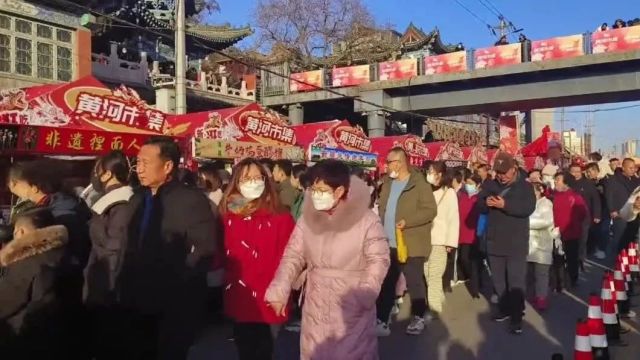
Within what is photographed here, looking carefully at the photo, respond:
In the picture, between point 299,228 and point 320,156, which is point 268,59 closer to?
point 320,156

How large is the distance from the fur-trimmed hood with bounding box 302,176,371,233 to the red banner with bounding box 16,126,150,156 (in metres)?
5.52

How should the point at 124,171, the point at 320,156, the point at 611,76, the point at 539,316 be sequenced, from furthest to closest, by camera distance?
the point at 611,76
the point at 320,156
the point at 539,316
the point at 124,171

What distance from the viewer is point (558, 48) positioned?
23.2 meters

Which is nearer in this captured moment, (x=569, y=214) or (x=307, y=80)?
(x=569, y=214)

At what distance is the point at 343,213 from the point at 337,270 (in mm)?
300

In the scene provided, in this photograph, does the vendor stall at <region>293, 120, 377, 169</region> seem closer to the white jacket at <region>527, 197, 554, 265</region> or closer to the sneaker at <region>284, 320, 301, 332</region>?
the white jacket at <region>527, 197, 554, 265</region>

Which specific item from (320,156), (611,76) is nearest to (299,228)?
(320,156)

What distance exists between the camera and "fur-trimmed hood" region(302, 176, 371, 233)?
10.5 feet

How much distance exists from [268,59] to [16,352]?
30747mm

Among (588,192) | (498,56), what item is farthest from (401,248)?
(498,56)

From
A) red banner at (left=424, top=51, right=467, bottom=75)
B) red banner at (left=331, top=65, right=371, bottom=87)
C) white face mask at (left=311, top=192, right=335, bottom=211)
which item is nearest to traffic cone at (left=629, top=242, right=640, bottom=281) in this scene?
white face mask at (left=311, top=192, right=335, bottom=211)

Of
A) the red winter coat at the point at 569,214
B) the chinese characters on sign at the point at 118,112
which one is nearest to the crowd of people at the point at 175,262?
the chinese characters on sign at the point at 118,112

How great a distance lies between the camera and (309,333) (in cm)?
321

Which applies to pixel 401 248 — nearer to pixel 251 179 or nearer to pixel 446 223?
pixel 446 223
